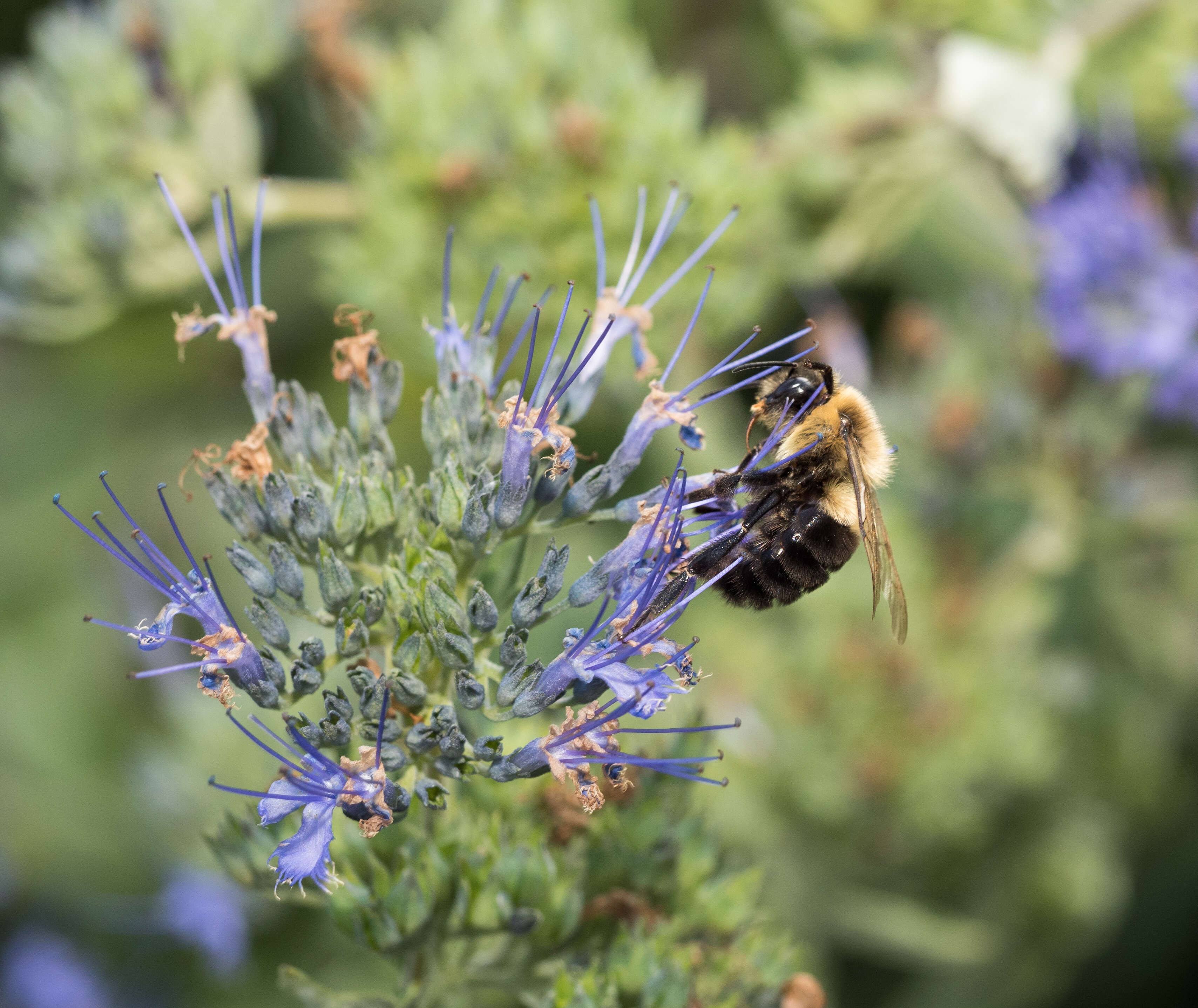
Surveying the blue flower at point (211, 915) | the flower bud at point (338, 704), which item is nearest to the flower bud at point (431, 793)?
the flower bud at point (338, 704)

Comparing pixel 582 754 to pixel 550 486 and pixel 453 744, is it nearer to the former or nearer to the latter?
pixel 453 744

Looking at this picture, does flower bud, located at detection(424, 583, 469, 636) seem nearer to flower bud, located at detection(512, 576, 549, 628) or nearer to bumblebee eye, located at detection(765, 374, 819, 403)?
flower bud, located at detection(512, 576, 549, 628)

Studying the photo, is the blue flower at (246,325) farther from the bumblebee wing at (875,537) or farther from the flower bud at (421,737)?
the bumblebee wing at (875,537)

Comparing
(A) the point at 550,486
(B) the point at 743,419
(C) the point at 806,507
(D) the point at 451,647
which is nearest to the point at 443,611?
(D) the point at 451,647

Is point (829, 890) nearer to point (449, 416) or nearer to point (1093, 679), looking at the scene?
point (1093, 679)

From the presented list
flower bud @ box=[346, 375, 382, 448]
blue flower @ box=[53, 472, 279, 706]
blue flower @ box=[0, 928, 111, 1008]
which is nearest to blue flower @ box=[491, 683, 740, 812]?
blue flower @ box=[53, 472, 279, 706]

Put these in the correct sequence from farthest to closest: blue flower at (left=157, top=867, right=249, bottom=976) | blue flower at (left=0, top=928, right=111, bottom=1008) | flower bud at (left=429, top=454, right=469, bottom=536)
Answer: blue flower at (left=0, top=928, right=111, bottom=1008) < blue flower at (left=157, top=867, right=249, bottom=976) < flower bud at (left=429, top=454, right=469, bottom=536)

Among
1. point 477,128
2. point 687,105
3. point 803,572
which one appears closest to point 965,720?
point 803,572
